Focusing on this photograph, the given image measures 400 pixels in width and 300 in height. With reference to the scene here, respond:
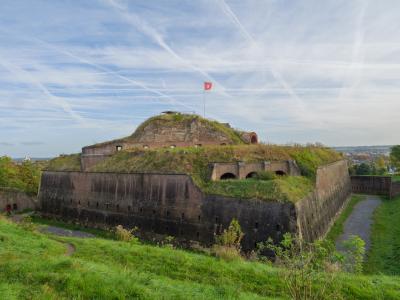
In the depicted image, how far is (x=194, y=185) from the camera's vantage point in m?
16.3

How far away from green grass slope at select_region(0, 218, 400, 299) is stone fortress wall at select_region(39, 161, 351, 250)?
5340 millimetres

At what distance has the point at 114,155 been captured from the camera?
2216 centimetres

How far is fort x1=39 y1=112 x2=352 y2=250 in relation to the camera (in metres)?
14.5

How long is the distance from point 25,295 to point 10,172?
34.0 metres

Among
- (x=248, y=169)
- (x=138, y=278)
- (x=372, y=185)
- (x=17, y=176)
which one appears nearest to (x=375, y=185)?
(x=372, y=185)

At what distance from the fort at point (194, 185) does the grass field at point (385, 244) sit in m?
2.54

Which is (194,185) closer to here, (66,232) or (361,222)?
(66,232)

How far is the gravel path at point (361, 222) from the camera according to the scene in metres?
17.1

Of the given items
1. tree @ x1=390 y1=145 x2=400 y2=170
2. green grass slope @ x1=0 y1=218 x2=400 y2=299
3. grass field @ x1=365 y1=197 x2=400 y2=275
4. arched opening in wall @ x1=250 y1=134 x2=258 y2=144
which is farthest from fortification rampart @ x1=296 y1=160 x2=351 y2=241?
tree @ x1=390 y1=145 x2=400 y2=170

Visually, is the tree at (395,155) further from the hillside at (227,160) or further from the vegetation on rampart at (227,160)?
the vegetation on rampart at (227,160)

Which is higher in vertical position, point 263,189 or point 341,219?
point 263,189

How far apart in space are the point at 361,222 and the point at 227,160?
396 inches

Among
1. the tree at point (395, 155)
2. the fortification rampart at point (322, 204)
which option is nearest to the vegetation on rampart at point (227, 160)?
the fortification rampart at point (322, 204)

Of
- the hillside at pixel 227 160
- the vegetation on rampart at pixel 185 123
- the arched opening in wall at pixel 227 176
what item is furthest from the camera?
the vegetation on rampart at pixel 185 123
